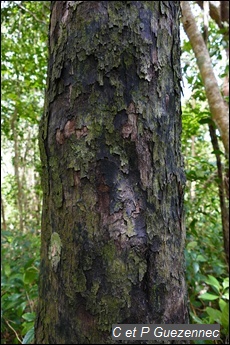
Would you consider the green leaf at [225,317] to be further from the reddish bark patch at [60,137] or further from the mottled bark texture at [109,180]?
the reddish bark patch at [60,137]

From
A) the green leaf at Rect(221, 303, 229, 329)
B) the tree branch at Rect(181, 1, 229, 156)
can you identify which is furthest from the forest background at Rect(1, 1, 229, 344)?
the tree branch at Rect(181, 1, 229, 156)

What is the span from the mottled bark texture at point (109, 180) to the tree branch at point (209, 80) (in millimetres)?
1469

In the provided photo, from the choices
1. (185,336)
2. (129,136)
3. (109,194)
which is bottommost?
(185,336)

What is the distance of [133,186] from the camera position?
0.61 meters

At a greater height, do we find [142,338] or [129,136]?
[129,136]

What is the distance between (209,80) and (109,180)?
1.68 metres

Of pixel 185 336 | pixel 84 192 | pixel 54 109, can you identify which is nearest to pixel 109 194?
pixel 84 192

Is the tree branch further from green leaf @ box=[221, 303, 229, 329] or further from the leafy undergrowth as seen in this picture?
the leafy undergrowth

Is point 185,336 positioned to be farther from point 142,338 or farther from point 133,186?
point 133,186

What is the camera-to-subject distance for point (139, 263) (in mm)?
594

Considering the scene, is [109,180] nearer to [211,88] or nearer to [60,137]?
[60,137]

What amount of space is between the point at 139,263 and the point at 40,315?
0.22 m

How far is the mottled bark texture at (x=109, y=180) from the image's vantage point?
585 millimetres

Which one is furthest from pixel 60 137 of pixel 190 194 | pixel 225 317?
pixel 190 194
